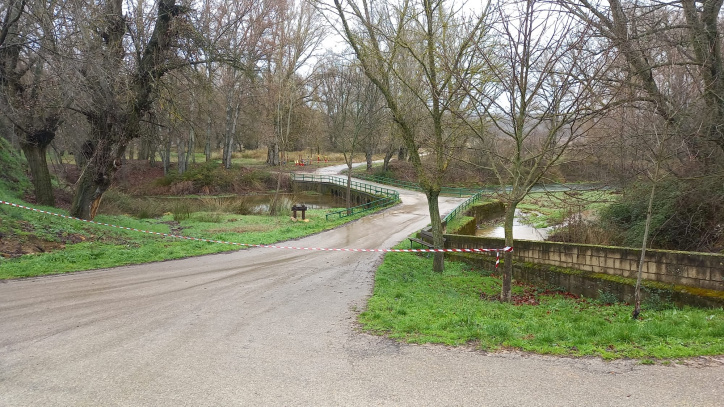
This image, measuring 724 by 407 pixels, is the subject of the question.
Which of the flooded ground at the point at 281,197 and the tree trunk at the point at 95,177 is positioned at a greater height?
the tree trunk at the point at 95,177

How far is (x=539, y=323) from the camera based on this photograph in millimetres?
7047

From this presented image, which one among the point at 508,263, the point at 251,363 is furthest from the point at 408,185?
the point at 251,363

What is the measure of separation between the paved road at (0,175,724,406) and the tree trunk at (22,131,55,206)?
39.2 feet

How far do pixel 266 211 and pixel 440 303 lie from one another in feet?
67.2

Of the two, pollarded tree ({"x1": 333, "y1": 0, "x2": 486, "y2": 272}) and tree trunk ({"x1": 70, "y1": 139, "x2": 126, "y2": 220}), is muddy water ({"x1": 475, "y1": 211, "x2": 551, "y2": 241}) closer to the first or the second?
pollarded tree ({"x1": 333, "y1": 0, "x2": 486, "y2": 272})

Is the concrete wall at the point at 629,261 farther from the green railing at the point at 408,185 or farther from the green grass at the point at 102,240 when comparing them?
the green railing at the point at 408,185

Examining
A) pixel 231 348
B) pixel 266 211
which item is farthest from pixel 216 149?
pixel 231 348

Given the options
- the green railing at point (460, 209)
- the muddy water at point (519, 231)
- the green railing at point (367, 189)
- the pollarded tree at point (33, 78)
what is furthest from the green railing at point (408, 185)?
the pollarded tree at point (33, 78)

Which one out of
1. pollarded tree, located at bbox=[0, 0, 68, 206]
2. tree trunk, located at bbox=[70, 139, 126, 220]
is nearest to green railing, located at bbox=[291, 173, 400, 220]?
tree trunk, located at bbox=[70, 139, 126, 220]

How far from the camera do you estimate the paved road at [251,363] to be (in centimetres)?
441

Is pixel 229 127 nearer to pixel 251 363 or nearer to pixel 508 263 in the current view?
pixel 508 263

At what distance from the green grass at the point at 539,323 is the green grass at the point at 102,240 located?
6.81 metres

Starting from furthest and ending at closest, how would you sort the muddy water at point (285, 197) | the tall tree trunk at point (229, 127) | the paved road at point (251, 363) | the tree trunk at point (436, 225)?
the tall tree trunk at point (229, 127) → the muddy water at point (285, 197) → the tree trunk at point (436, 225) → the paved road at point (251, 363)

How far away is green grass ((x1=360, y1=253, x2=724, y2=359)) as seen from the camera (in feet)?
18.4
